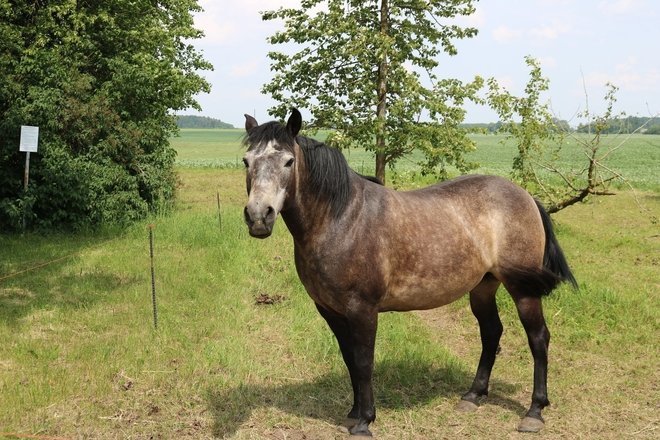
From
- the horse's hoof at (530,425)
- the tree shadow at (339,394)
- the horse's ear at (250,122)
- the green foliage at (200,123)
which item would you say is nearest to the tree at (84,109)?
Result: the tree shadow at (339,394)

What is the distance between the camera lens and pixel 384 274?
496cm

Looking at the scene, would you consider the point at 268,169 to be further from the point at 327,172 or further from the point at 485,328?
the point at 485,328

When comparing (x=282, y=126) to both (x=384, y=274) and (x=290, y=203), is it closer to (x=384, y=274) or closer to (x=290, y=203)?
(x=290, y=203)

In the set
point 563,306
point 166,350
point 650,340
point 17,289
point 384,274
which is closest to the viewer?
point 384,274

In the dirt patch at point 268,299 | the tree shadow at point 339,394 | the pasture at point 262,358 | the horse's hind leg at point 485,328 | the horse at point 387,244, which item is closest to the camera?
the horse at point 387,244

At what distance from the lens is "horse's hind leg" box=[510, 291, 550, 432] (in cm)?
552

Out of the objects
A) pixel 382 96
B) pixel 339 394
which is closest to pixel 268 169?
pixel 339 394

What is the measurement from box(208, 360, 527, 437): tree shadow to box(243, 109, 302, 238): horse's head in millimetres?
2244

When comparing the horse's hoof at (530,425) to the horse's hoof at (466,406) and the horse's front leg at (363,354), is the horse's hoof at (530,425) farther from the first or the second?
the horse's front leg at (363,354)

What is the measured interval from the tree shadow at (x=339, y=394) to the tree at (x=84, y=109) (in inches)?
435

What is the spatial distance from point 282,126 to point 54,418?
348 centimetres

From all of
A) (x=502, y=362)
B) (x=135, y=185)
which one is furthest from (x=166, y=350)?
(x=135, y=185)

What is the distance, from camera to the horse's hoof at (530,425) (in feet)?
17.6

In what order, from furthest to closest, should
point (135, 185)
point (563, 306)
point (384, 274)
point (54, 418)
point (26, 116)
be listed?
1. point (135, 185)
2. point (26, 116)
3. point (563, 306)
4. point (54, 418)
5. point (384, 274)
